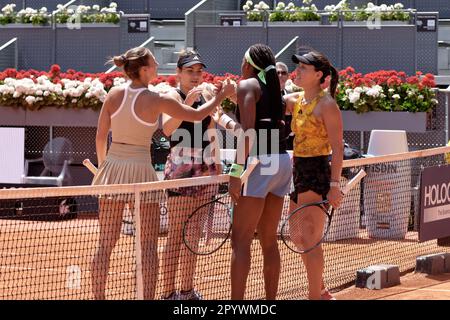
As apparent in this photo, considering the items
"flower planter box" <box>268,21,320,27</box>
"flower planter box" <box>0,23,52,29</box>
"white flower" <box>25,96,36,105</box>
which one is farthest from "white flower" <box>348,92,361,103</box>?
"flower planter box" <box>0,23,52,29</box>

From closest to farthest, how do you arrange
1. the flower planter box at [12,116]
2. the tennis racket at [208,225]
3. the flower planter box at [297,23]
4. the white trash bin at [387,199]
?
the tennis racket at [208,225] → the white trash bin at [387,199] → the flower planter box at [12,116] → the flower planter box at [297,23]

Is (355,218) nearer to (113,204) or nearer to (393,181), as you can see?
(393,181)

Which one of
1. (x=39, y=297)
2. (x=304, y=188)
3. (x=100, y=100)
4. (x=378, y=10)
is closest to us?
(x=304, y=188)

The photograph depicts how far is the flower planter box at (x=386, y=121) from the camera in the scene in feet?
51.8

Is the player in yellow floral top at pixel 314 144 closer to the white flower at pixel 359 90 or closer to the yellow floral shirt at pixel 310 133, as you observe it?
the yellow floral shirt at pixel 310 133

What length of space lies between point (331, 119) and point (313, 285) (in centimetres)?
121

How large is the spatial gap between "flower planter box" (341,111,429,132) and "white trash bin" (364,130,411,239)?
2325 millimetres

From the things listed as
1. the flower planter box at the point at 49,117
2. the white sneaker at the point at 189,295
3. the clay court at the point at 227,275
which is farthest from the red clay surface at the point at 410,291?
the flower planter box at the point at 49,117

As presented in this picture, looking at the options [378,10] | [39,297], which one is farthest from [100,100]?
[39,297]

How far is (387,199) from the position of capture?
44.1 ft

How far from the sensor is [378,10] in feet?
63.3

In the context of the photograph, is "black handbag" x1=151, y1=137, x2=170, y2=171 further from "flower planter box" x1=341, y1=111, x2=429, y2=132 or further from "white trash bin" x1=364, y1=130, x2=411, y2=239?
"white trash bin" x1=364, y1=130, x2=411, y2=239

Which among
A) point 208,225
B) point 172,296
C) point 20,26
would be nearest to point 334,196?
point 208,225

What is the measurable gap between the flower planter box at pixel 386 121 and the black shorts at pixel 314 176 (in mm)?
8216
